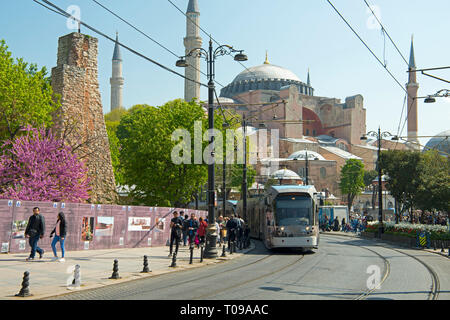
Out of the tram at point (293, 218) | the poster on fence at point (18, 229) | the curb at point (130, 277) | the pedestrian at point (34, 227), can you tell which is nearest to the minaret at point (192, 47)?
the tram at point (293, 218)

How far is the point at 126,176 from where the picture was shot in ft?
112

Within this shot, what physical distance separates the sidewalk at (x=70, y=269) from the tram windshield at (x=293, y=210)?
2690 mm

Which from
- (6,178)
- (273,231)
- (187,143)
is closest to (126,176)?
(187,143)

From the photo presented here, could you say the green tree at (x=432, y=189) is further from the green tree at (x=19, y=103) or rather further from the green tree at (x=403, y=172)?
the green tree at (x=19, y=103)

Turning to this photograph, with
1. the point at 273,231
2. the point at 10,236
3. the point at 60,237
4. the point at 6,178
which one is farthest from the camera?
the point at 6,178

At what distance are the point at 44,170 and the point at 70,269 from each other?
1195 cm

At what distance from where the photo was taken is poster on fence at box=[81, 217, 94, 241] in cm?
1728

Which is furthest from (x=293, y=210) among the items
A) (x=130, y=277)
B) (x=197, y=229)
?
(x=130, y=277)

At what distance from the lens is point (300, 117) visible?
9875 centimetres

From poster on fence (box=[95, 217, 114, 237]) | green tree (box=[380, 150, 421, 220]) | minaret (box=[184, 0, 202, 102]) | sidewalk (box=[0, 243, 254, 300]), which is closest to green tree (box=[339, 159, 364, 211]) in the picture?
minaret (box=[184, 0, 202, 102])

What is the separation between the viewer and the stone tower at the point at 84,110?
25266 millimetres

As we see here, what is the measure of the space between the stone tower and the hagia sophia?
50.6m
